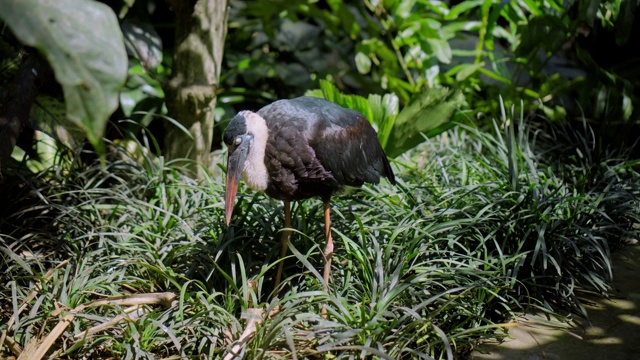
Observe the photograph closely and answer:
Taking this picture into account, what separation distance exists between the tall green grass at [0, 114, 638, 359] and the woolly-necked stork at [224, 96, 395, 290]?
0.23 metres

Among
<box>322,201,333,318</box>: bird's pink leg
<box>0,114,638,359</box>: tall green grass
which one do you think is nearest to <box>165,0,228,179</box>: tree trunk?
<box>0,114,638,359</box>: tall green grass

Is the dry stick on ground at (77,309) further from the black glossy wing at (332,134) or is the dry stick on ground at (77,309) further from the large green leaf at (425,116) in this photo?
the large green leaf at (425,116)

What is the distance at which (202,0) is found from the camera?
393 centimetres

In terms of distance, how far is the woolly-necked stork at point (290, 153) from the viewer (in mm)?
3070

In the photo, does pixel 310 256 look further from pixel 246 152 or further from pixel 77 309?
pixel 77 309

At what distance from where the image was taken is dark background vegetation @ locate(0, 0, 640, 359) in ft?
9.25

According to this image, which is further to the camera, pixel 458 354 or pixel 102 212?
pixel 102 212

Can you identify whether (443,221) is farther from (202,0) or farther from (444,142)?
(202,0)

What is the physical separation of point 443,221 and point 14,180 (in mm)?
2232

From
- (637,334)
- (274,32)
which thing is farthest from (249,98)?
(637,334)

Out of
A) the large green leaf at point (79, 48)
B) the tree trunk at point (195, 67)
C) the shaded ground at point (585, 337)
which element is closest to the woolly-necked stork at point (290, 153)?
the shaded ground at point (585, 337)

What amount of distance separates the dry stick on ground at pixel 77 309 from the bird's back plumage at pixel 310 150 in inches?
25.6

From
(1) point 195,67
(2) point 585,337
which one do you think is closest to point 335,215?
(1) point 195,67

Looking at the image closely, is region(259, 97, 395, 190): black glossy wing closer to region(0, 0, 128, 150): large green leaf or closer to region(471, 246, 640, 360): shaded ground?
region(471, 246, 640, 360): shaded ground
